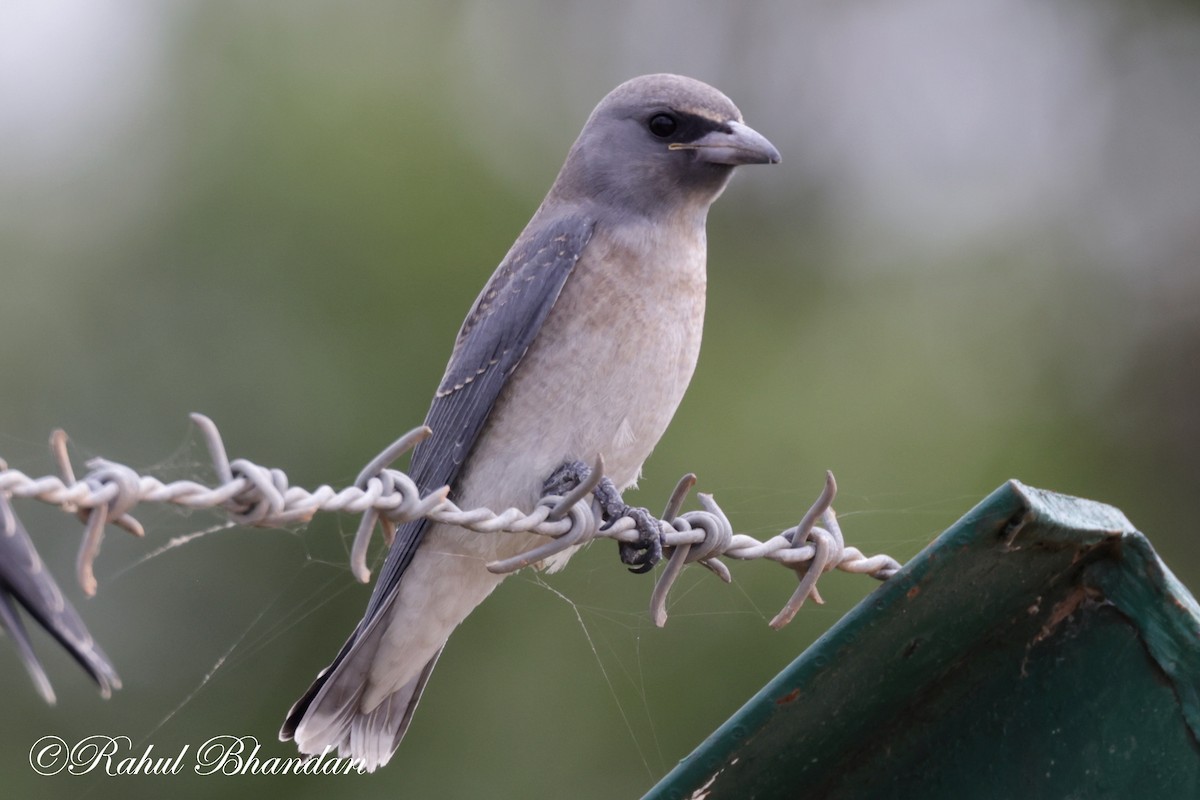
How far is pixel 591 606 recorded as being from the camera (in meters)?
5.18

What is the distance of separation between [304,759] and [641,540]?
48.0 inches

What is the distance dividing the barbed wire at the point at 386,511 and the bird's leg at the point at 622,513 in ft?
0.17

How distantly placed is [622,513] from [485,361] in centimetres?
69

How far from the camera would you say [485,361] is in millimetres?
3725

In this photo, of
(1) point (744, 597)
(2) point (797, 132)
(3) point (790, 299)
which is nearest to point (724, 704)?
(1) point (744, 597)

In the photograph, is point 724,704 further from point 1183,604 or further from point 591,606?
point 1183,604

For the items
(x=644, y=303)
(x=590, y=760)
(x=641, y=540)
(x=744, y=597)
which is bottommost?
(x=590, y=760)

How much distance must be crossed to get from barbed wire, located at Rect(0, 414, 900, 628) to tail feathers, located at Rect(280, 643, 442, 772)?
107cm

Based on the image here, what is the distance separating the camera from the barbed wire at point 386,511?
174cm

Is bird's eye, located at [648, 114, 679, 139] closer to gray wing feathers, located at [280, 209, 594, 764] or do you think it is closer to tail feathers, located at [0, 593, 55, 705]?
gray wing feathers, located at [280, 209, 594, 764]

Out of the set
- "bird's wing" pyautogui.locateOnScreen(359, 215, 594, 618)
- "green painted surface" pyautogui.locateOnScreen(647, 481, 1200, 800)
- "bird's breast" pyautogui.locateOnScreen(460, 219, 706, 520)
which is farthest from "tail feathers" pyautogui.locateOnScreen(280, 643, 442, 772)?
"green painted surface" pyautogui.locateOnScreen(647, 481, 1200, 800)

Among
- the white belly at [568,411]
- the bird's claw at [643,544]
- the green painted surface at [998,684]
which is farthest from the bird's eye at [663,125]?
the green painted surface at [998,684]

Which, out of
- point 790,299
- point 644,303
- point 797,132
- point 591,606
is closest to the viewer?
point 644,303

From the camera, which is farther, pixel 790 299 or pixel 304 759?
pixel 790 299
